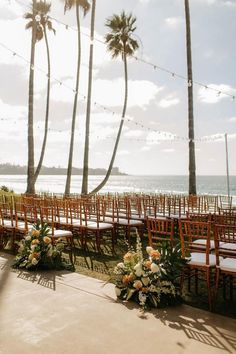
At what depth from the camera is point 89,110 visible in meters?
22.5

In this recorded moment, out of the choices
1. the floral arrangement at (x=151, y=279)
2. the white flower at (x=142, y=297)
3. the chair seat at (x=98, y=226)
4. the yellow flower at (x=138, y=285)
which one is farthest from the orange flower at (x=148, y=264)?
the chair seat at (x=98, y=226)

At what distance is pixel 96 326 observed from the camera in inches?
162

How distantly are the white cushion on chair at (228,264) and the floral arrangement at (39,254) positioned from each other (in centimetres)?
294

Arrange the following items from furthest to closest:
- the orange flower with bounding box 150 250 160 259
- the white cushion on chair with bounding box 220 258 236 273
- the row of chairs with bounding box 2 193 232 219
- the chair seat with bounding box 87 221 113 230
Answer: the row of chairs with bounding box 2 193 232 219 → the chair seat with bounding box 87 221 113 230 → the orange flower with bounding box 150 250 160 259 → the white cushion on chair with bounding box 220 258 236 273

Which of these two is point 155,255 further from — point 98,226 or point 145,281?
point 98,226

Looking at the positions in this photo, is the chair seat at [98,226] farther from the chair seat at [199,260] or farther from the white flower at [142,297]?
the white flower at [142,297]

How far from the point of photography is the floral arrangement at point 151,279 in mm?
4816

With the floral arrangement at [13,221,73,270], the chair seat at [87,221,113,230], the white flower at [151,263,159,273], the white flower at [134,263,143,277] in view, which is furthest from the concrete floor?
the chair seat at [87,221,113,230]

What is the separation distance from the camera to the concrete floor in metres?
3.60

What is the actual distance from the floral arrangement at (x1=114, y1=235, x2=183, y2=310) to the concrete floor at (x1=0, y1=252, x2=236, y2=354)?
6.2 inches

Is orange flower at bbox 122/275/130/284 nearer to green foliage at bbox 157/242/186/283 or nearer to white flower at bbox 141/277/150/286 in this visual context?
white flower at bbox 141/277/150/286

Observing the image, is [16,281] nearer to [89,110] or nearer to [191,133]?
[191,133]

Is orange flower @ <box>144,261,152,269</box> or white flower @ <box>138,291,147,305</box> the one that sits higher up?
orange flower @ <box>144,261,152,269</box>

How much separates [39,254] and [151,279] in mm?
2468
